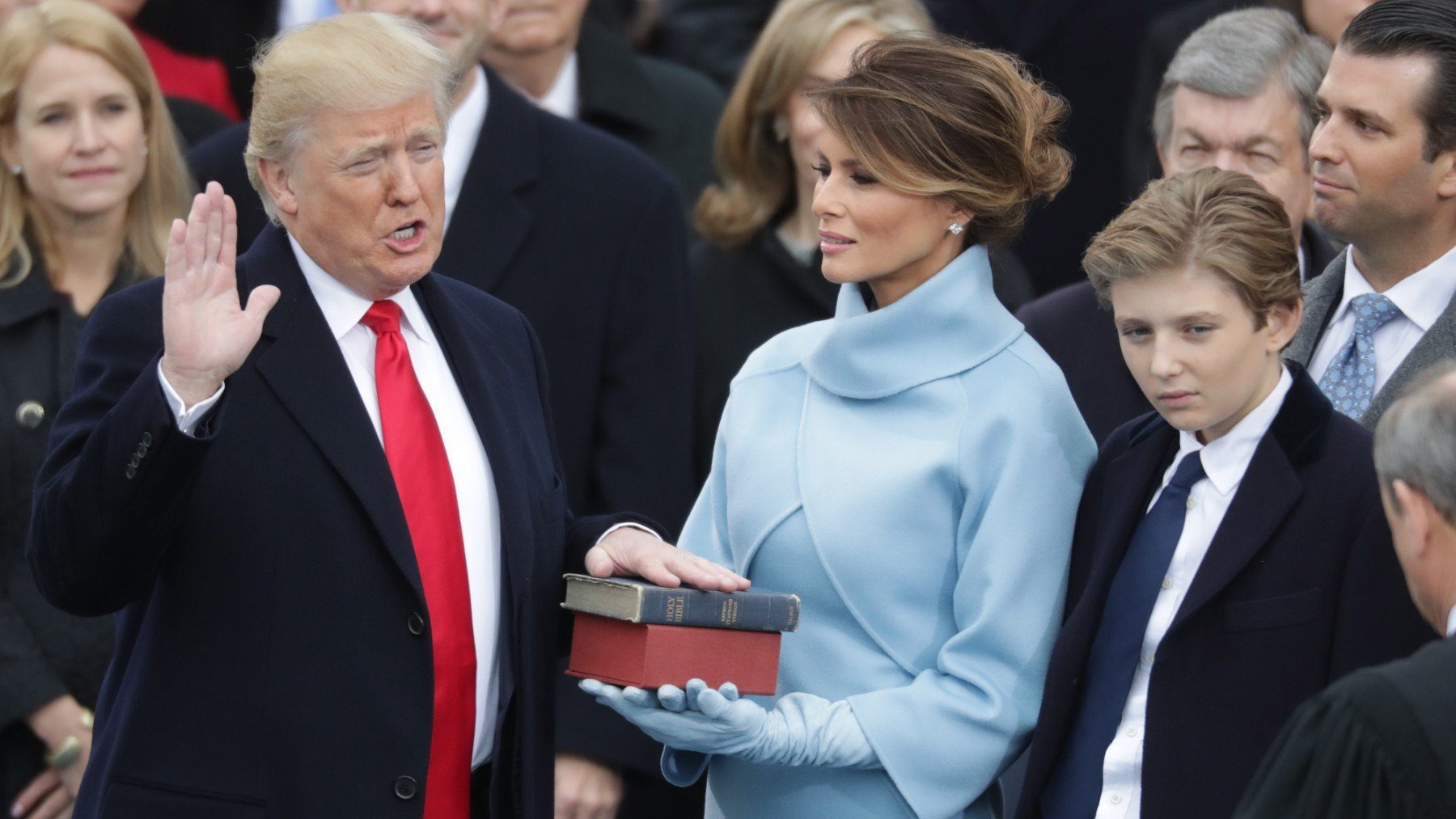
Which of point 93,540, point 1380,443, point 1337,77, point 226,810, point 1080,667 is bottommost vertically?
point 226,810

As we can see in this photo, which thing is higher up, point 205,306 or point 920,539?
point 205,306

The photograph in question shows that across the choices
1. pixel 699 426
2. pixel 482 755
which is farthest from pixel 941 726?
pixel 699 426

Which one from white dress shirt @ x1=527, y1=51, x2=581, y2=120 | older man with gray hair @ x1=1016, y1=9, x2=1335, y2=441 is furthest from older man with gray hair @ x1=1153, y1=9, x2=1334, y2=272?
white dress shirt @ x1=527, y1=51, x2=581, y2=120

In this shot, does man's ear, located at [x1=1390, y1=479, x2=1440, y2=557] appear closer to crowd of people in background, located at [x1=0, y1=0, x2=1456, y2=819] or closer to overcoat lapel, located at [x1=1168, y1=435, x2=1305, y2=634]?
crowd of people in background, located at [x1=0, y1=0, x2=1456, y2=819]

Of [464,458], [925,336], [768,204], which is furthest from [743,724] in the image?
[768,204]

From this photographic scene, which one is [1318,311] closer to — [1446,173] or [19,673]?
[1446,173]

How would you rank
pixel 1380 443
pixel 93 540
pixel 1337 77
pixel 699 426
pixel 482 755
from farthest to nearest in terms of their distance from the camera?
pixel 699 426
pixel 1337 77
pixel 482 755
pixel 93 540
pixel 1380 443

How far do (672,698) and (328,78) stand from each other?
4.11ft

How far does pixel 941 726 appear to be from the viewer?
134 inches

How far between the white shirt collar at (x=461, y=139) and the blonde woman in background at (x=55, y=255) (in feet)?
2.32

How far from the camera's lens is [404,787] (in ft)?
10.8

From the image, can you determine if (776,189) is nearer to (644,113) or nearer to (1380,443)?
(644,113)

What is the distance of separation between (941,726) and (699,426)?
1.88 meters

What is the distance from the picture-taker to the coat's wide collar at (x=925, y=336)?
140 inches
